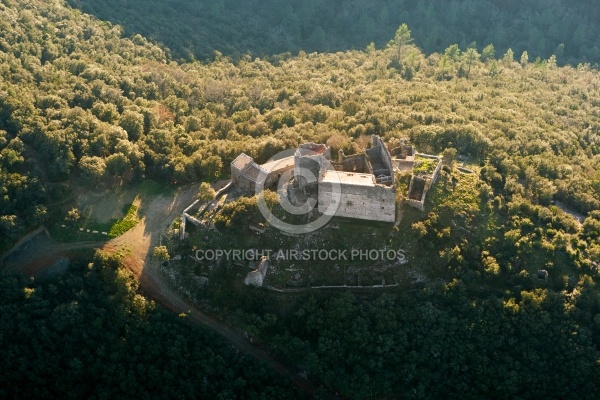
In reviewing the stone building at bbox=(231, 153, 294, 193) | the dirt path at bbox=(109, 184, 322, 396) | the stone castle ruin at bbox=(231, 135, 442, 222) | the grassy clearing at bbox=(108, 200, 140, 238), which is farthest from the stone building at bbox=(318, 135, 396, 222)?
the grassy clearing at bbox=(108, 200, 140, 238)

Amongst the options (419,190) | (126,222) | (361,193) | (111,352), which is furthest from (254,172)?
(111,352)

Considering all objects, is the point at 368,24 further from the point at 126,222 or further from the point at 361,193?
the point at 126,222

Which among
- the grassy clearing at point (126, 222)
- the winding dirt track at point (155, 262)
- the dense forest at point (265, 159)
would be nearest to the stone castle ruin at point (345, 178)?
the dense forest at point (265, 159)

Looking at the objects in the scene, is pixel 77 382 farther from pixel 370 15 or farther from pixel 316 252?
pixel 370 15

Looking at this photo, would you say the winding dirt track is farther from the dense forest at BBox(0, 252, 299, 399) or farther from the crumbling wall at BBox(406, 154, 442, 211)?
the crumbling wall at BBox(406, 154, 442, 211)

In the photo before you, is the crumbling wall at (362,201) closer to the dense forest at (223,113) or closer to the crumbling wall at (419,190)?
the crumbling wall at (419,190)

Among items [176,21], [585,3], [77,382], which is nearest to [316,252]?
[77,382]

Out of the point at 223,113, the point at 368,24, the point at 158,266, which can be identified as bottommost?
the point at 158,266
